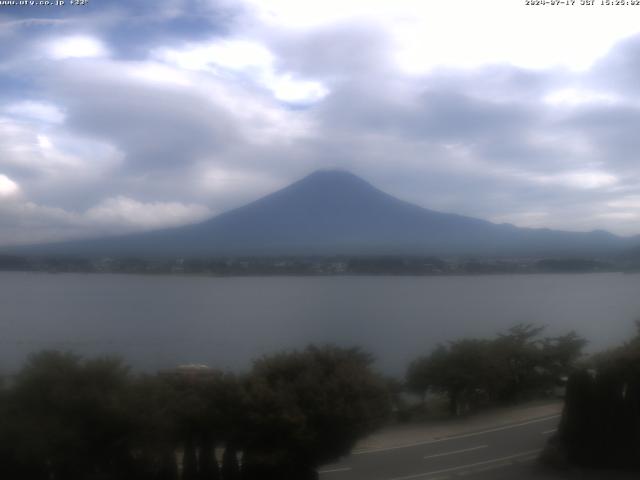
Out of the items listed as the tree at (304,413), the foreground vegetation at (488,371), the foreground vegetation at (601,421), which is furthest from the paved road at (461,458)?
the foreground vegetation at (488,371)

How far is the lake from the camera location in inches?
720

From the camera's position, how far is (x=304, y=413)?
9516 millimetres

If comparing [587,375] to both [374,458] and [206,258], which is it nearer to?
[374,458]

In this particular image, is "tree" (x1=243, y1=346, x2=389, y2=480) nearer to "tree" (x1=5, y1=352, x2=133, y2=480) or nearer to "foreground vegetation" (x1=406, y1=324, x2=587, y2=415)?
"tree" (x1=5, y1=352, x2=133, y2=480)

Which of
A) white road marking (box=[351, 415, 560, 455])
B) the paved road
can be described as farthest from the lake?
the paved road

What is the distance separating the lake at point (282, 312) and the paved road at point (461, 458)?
10.7 feet

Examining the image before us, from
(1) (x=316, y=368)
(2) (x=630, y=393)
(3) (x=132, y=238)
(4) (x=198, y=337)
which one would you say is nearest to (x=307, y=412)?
(1) (x=316, y=368)

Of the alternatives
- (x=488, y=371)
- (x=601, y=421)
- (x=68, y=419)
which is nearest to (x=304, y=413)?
(x=68, y=419)

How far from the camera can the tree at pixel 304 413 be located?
9.40 metres

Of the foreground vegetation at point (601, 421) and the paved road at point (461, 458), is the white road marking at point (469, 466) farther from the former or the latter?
the foreground vegetation at point (601, 421)

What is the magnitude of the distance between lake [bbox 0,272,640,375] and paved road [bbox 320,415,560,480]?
3277 millimetres

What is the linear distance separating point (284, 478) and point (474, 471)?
2900 mm

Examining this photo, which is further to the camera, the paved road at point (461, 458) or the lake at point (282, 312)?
the lake at point (282, 312)

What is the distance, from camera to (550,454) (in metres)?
10.6
